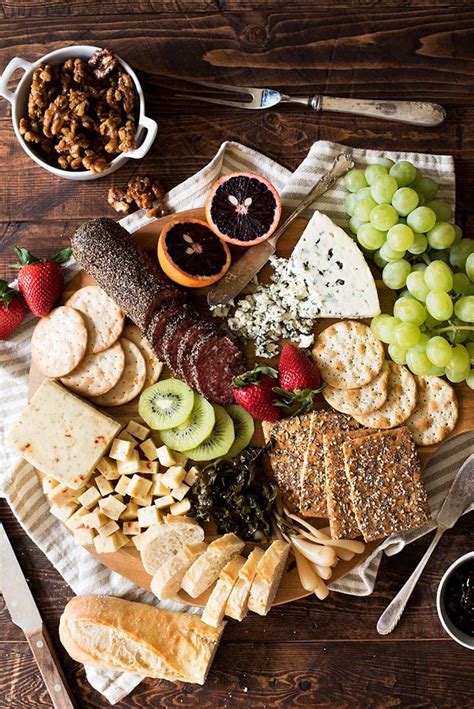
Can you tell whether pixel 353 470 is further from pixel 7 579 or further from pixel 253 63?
pixel 253 63

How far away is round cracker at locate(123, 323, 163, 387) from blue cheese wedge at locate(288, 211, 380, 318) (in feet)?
1.97

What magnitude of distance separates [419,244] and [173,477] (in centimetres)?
118

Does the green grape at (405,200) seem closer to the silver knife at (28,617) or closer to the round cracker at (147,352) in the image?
the round cracker at (147,352)

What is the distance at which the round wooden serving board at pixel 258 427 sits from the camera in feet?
8.43

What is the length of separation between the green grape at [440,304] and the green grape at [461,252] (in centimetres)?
23

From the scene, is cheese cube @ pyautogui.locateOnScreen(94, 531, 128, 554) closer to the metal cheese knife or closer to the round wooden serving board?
the round wooden serving board

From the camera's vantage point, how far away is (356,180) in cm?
258

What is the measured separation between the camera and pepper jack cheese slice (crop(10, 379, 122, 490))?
99.5 inches

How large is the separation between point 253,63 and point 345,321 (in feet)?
3.55

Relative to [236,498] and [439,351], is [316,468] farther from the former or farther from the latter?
[439,351]

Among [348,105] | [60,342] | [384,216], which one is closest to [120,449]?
[60,342]

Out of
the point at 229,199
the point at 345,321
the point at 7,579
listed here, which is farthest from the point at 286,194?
the point at 7,579

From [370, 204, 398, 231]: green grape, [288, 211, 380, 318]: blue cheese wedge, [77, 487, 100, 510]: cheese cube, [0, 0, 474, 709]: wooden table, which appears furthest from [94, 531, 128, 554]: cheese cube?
[370, 204, 398, 231]: green grape

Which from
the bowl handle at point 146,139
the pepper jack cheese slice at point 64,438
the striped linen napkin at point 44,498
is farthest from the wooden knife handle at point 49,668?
the bowl handle at point 146,139
